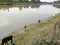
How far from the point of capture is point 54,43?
1135cm

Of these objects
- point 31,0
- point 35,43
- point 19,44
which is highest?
point 35,43

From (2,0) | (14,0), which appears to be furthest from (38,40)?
(14,0)

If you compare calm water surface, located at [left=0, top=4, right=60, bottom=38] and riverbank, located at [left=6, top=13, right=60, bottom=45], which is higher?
riverbank, located at [left=6, top=13, right=60, bottom=45]

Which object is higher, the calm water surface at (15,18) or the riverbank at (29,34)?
the riverbank at (29,34)

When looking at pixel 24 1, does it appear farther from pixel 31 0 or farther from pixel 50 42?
pixel 50 42

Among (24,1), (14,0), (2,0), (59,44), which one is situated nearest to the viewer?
(59,44)

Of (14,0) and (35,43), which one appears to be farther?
(14,0)

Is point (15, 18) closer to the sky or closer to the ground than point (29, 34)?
→ closer to the ground

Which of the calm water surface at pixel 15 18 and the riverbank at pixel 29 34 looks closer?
the riverbank at pixel 29 34

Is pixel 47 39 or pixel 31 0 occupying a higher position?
pixel 47 39

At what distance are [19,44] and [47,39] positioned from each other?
6.41 metres

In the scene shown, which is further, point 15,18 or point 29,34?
point 15,18

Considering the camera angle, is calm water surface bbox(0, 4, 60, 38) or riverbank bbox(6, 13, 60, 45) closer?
riverbank bbox(6, 13, 60, 45)

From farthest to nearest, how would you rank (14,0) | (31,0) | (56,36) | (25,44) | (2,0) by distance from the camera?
(31,0) → (14,0) → (2,0) → (25,44) → (56,36)
